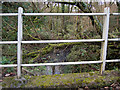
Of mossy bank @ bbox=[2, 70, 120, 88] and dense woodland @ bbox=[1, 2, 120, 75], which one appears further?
dense woodland @ bbox=[1, 2, 120, 75]

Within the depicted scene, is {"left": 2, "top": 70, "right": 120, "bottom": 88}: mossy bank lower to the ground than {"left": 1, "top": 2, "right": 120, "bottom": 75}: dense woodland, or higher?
lower

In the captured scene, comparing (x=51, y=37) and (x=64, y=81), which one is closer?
(x=64, y=81)

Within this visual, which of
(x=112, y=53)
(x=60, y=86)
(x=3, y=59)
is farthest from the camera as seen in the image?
(x=112, y=53)

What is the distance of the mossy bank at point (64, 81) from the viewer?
1856 millimetres

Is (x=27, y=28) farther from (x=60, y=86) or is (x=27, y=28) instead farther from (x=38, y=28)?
(x=60, y=86)

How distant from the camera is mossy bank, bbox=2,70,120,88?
1856 mm

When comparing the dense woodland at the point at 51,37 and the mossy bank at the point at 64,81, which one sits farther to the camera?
the dense woodland at the point at 51,37

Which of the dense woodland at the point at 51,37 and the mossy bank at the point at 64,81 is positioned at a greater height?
the dense woodland at the point at 51,37

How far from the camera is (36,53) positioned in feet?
12.7

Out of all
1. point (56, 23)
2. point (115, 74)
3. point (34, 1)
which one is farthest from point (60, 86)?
point (56, 23)

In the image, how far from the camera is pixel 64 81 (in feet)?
6.30

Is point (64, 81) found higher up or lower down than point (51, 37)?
lower down

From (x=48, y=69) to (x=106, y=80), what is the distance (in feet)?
7.71

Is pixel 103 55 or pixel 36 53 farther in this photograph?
pixel 36 53
